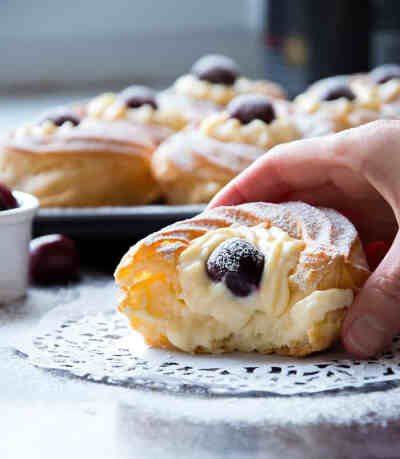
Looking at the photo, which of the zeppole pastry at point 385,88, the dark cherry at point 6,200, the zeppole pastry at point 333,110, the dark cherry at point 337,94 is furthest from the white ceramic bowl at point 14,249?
the zeppole pastry at point 385,88

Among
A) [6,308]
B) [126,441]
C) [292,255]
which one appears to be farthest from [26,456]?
[6,308]

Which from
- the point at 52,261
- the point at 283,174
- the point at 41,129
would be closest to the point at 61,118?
the point at 41,129

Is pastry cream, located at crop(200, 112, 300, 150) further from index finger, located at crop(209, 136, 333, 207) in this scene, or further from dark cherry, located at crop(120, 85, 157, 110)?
index finger, located at crop(209, 136, 333, 207)

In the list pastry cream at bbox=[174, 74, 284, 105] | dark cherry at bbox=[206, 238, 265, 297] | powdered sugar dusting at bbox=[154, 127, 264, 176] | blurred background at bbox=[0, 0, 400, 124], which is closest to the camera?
dark cherry at bbox=[206, 238, 265, 297]

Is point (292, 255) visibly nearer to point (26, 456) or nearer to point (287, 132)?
point (26, 456)

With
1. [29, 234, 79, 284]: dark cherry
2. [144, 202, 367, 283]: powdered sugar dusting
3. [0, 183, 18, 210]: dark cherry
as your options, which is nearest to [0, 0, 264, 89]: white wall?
[29, 234, 79, 284]: dark cherry

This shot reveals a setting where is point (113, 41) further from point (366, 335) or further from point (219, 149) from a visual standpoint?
point (366, 335)
